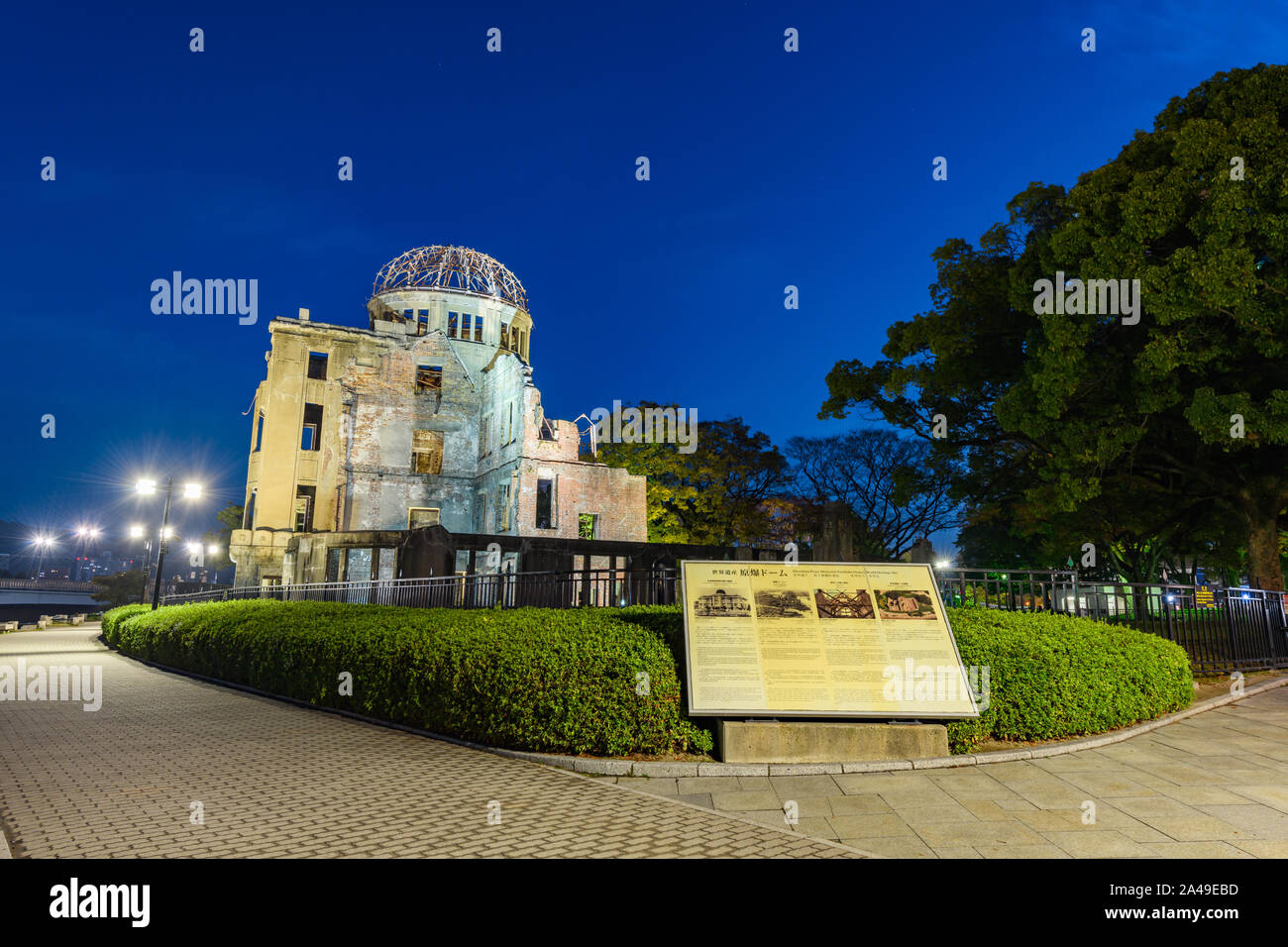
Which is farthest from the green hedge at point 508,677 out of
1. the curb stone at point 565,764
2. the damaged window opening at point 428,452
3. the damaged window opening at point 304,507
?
the damaged window opening at point 304,507

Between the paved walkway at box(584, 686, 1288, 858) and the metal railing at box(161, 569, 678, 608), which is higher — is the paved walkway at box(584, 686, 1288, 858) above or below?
below

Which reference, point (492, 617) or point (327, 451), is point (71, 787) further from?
point (327, 451)

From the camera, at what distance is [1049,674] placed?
8.37 m

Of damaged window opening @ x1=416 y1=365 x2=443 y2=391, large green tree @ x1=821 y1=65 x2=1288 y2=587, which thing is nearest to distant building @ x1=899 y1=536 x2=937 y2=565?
large green tree @ x1=821 y1=65 x2=1288 y2=587

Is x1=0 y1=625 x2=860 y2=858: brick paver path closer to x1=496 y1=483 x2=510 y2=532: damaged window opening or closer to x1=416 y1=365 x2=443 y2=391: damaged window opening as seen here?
x1=496 y1=483 x2=510 y2=532: damaged window opening

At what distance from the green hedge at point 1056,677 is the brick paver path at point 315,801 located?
12.9 ft

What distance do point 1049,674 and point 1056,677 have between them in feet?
0.34

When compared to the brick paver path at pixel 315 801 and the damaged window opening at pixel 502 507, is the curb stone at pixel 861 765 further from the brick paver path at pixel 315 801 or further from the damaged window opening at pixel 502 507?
the damaged window opening at pixel 502 507

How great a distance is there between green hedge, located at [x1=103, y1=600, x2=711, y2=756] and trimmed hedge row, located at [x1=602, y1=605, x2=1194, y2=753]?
76 cm

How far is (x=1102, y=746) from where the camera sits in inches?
319

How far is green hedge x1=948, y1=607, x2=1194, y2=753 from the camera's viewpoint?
8070 millimetres

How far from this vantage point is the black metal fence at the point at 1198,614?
38.8 ft

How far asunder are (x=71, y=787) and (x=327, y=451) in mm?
36568
